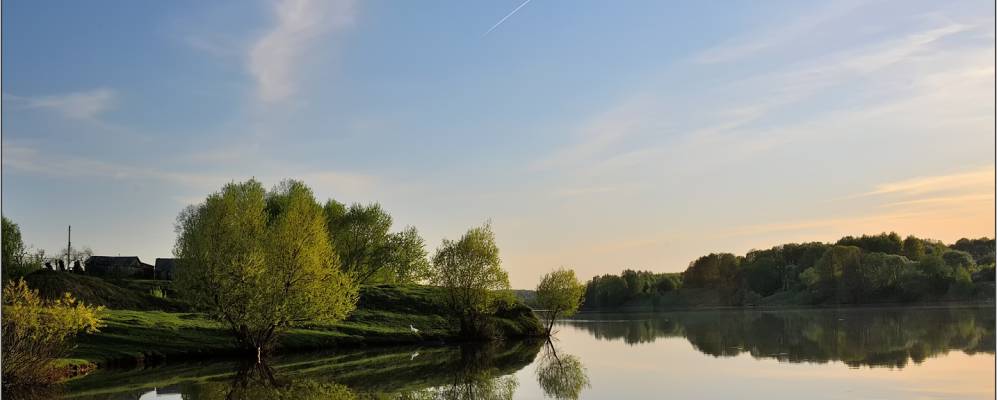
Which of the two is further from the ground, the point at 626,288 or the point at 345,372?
the point at 626,288

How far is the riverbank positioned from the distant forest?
2231 centimetres

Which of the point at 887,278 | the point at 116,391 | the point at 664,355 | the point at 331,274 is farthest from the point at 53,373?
the point at 887,278

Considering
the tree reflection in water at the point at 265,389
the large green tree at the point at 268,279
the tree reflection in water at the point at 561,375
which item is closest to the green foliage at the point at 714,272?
the tree reflection in water at the point at 561,375

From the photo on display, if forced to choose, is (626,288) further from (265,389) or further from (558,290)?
(265,389)

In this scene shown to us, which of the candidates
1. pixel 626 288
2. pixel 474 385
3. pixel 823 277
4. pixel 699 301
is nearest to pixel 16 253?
pixel 474 385

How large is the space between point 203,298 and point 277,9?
14.6 meters

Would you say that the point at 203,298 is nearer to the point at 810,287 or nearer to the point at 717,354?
the point at 717,354

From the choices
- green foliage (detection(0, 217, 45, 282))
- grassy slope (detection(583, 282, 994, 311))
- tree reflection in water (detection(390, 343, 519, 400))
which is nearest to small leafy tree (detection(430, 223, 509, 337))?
tree reflection in water (detection(390, 343, 519, 400))

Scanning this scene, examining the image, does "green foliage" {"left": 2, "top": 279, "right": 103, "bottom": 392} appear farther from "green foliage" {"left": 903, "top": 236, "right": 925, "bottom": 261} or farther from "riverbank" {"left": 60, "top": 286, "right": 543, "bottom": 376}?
"green foliage" {"left": 903, "top": 236, "right": 925, "bottom": 261}

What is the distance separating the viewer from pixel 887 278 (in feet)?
283

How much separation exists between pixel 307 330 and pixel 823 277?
68.1 metres

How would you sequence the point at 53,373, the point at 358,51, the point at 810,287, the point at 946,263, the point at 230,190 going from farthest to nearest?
the point at 810,287
the point at 946,263
the point at 230,190
the point at 358,51
the point at 53,373

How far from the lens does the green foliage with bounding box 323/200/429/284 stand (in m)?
74.9

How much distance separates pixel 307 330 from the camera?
1778 inches
